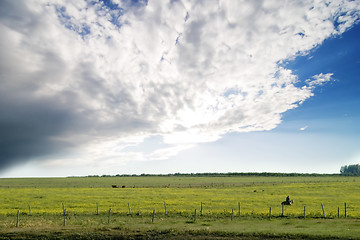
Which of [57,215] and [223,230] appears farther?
[57,215]

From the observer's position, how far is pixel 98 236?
2894cm

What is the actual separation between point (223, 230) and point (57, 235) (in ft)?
54.7

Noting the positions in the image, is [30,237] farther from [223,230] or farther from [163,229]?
[223,230]

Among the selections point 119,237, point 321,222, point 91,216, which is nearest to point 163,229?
point 119,237

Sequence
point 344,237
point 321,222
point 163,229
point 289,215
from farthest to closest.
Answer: point 289,215 → point 321,222 → point 163,229 → point 344,237

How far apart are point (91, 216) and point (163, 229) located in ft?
51.7

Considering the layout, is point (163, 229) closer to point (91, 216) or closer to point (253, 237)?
point (253, 237)

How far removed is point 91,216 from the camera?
42.2 metres

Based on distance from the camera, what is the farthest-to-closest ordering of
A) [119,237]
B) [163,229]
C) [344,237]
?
1. [163,229]
2. [119,237]
3. [344,237]

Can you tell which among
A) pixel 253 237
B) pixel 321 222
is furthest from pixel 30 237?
pixel 321 222

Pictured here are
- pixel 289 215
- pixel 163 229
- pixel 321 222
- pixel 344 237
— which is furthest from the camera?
pixel 289 215

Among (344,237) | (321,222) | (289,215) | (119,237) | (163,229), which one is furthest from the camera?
(289,215)

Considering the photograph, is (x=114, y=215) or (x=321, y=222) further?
(x=114, y=215)

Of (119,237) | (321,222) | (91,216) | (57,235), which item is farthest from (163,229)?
(321,222)
